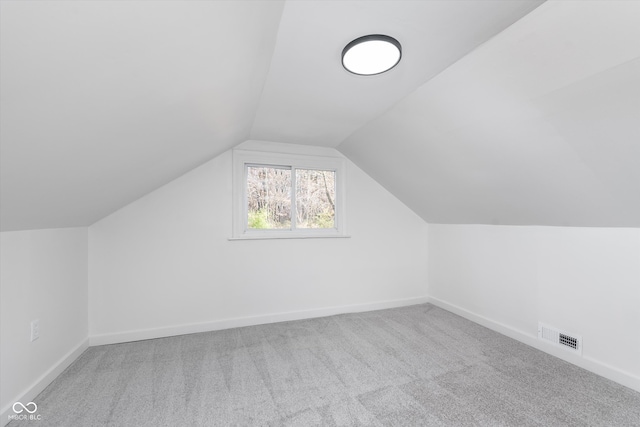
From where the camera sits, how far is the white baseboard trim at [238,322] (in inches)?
109

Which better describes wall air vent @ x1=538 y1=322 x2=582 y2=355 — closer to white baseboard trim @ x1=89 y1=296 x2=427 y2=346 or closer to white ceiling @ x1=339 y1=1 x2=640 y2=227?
white ceiling @ x1=339 y1=1 x2=640 y2=227

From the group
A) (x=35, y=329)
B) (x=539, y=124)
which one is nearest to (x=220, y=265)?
(x=35, y=329)

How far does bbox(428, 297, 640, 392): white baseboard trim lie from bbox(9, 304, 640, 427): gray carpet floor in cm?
7

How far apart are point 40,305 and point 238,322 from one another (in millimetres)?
1623

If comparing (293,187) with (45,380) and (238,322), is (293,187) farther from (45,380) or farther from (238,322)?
(45,380)

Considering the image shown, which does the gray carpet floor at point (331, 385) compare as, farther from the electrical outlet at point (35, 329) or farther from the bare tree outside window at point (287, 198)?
the bare tree outside window at point (287, 198)

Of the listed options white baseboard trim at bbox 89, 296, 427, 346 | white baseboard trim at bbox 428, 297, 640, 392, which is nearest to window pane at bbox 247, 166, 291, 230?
white baseboard trim at bbox 89, 296, 427, 346

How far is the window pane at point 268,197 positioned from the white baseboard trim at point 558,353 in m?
2.32

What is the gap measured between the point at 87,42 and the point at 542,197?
281 centimetres

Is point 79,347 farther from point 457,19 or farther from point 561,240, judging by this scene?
point 561,240

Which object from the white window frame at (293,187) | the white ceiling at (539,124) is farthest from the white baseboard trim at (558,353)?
the white window frame at (293,187)

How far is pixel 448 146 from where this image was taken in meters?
2.41

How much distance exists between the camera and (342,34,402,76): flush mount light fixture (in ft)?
4.97

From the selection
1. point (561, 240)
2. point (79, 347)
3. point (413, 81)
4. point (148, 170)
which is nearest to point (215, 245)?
point (148, 170)
